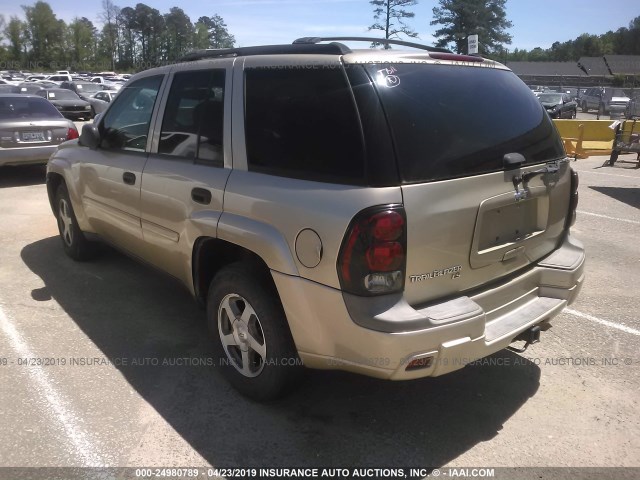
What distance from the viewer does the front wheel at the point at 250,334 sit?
2.85 metres

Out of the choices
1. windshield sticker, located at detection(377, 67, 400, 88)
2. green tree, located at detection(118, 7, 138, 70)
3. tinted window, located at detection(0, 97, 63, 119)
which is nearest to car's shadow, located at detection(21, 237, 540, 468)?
windshield sticker, located at detection(377, 67, 400, 88)

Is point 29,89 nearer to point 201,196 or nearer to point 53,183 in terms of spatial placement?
point 53,183

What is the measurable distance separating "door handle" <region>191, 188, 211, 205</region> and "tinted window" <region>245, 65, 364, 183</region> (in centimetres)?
38

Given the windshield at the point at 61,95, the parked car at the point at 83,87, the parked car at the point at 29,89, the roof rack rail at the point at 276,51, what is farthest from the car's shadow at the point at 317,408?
the parked car at the point at 83,87

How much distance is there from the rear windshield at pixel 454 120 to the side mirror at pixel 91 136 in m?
2.88

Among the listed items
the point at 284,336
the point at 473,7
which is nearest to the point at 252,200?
the point at 284,336

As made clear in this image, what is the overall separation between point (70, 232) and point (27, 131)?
16.9 ft

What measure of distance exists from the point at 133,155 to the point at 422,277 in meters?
2.59

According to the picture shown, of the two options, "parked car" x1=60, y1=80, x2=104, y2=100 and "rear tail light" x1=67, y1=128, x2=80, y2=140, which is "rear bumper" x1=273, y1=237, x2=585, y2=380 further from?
"parked car" x1=60, y1=80, x2=104, y2=100

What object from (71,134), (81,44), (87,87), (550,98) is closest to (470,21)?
(550,98)

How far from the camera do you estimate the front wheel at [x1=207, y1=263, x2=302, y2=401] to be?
2.85 m

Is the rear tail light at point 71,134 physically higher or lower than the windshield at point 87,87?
lower

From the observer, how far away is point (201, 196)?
3199 mm

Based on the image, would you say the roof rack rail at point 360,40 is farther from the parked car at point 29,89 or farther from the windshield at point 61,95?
the windshield at point 61,95
